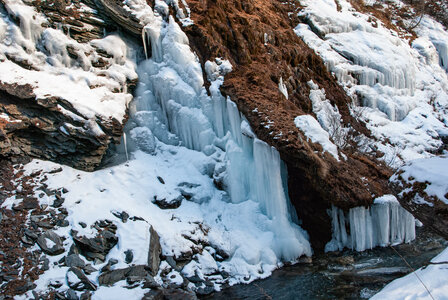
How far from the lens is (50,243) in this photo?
266 inches

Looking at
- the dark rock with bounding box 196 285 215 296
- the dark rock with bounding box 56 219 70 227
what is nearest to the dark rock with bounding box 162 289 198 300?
the dark rock with bounding box 196 285 215 296

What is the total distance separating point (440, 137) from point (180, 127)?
41.1ft

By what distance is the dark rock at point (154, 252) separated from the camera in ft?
22.9

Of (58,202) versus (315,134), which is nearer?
(58,202)

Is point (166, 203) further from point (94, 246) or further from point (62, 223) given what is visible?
point (62, 223)

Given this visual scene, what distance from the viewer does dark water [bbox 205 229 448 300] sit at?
645cm

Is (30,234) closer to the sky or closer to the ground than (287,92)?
closer to the ground

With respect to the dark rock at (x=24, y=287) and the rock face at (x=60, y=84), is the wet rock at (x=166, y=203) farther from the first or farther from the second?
the dark rock at (x=24, y=287)

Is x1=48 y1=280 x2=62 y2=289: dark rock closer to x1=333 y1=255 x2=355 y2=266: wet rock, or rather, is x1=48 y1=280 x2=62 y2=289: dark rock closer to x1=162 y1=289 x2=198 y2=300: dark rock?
x1=162 y1=289 x2=198 y2=300: dark rock

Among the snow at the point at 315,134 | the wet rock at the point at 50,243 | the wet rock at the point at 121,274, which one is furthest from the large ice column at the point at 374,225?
the wet rock at the point at 50,243

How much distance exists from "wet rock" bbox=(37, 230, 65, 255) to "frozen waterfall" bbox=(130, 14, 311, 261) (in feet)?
13.2

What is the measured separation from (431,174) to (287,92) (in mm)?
8838

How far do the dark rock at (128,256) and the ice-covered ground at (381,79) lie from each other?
33.0ft

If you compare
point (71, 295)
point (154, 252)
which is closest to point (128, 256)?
point (154, 252)
